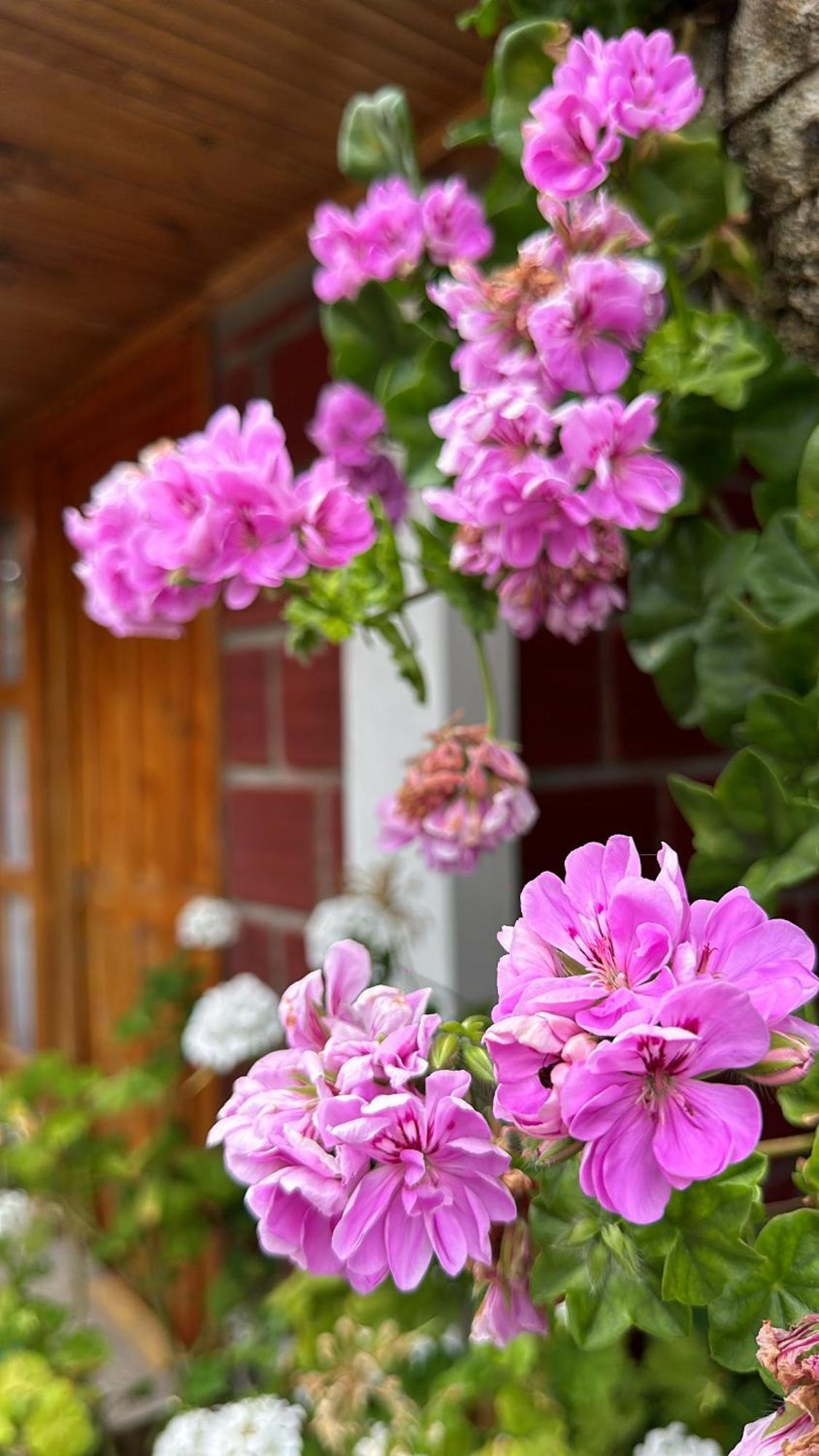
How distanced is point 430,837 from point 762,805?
0.18 metres

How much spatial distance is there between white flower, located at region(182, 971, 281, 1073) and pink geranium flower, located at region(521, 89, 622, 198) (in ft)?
2.48

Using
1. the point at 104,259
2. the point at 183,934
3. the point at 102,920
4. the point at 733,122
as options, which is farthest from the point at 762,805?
the point at 102,920

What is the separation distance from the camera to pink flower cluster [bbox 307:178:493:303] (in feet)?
1.89

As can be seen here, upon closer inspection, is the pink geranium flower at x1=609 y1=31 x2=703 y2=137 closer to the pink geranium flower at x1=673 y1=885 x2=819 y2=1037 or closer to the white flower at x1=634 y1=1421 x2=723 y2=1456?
the pink geranium flower at x1=673 y1=885 x2=819 y2=1037

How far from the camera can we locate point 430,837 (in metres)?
Answer: 0.56

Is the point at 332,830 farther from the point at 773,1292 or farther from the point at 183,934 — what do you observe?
the point at 773,1292

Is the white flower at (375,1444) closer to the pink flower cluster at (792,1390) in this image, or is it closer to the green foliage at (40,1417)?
the green foliage at (40,1417)

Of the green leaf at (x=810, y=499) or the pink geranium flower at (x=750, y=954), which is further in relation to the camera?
the green leaf at (x=810, y=499)

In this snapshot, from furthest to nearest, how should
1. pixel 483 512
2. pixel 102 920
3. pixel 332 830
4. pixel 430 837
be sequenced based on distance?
pixel 102 920 → pixel 332 830 → pixel 430 837 → pixel 483 512

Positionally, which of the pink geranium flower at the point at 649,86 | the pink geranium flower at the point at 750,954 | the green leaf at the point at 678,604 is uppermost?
the pink geranium flower at the point at 649,86

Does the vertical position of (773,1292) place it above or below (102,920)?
above

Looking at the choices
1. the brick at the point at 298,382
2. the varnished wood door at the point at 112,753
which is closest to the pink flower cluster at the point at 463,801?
the brick at the point at 298,382

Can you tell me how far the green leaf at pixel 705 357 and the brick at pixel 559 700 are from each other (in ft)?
1.39

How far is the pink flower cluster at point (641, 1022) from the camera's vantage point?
0.26 meters
